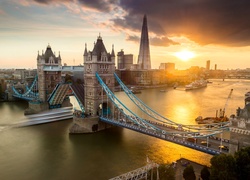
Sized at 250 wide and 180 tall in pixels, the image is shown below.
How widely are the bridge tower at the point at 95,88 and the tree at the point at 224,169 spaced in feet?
77.2

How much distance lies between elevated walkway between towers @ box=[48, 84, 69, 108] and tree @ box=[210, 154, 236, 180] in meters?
39.5

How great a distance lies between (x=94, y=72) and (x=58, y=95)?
18022 mm

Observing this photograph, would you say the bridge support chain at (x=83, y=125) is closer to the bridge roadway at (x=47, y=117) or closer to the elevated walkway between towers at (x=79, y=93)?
the elevated walkway between towers at (x=79, y=93)

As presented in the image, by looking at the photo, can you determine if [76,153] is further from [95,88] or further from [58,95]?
[58,95]

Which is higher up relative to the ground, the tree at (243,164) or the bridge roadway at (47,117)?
the tree at (243,164)

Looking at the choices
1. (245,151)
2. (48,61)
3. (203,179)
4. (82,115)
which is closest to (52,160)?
(82,115)

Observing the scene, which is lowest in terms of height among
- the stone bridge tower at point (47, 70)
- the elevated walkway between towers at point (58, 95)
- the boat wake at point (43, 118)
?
Result: the boat wake at point (43, 118)

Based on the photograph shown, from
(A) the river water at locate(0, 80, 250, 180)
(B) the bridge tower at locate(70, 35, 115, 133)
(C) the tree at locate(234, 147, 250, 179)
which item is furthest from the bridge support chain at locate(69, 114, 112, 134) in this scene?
(C) the tree at locate(234, 147, 250, 179)

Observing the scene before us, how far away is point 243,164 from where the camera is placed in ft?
60.9

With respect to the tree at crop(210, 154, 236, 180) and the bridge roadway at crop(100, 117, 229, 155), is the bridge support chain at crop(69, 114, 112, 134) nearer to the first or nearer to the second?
the bridge roadway at crop(100, 117, 229, 155)

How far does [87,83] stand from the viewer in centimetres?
4144

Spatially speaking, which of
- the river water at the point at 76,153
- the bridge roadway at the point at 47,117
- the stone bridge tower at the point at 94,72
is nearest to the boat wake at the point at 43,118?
the bridge roadway at the point at 47,117

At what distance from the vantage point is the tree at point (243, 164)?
18.4m

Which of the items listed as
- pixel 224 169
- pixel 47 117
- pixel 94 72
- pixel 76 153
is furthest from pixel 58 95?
pixel 224 169
